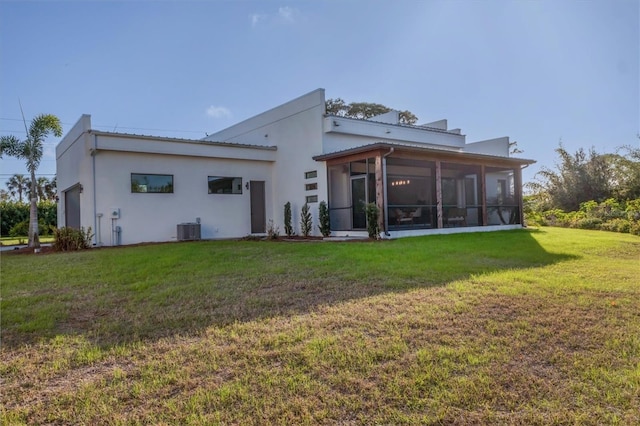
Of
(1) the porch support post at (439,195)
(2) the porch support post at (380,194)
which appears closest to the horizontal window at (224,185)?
(2) the porch support post at (380,194)

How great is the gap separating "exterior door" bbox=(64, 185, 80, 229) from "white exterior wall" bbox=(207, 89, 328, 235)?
7006 mm

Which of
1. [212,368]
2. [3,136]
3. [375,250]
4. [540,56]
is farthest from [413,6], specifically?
[3,136]

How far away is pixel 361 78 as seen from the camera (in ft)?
53.1

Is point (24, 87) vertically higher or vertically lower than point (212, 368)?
higher

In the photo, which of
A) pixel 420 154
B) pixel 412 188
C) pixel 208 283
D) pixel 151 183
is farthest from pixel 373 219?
pixel 151 183

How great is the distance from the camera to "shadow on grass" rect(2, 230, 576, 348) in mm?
4121

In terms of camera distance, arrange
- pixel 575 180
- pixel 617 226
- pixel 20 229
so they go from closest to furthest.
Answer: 1. pixel 617 226
2. pixel 20 229
3. pixel 575 180

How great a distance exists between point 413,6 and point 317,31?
337 cm

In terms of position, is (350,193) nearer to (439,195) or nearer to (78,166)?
(439,195)

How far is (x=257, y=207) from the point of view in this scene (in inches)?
619

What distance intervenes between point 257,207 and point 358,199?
4.11 m

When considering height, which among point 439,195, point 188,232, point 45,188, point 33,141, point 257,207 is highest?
point 45,188

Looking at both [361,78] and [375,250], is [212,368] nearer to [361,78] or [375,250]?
[375,250]

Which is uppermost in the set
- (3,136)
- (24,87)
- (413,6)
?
(413,6)
